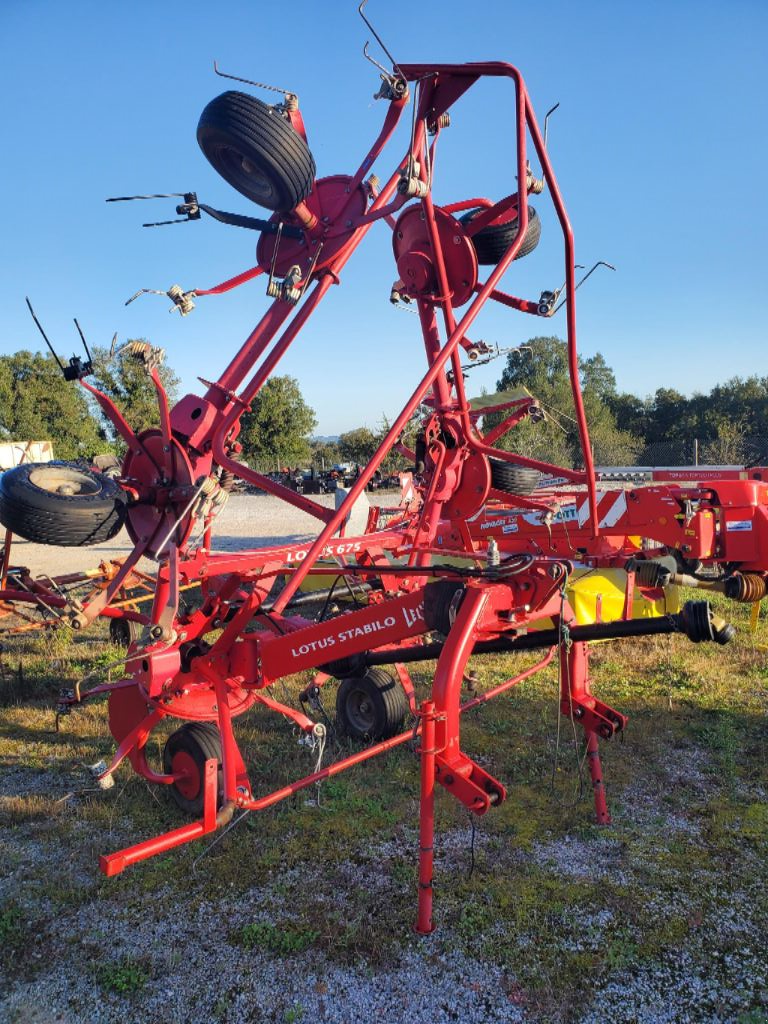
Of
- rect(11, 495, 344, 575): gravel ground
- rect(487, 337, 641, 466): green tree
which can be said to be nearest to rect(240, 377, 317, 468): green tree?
rect(487, 337, 641, 466): green tree

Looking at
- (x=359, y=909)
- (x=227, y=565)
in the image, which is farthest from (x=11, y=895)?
(x=227, y=565)

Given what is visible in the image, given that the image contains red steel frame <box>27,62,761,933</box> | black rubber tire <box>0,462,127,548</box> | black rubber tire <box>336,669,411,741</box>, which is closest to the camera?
red steel frame <box>27,62,761,933</box>

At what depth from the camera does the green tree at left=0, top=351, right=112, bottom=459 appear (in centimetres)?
4347

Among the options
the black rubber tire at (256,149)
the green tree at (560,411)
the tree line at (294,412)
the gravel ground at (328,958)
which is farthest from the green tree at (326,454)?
the gravel ground at (328,958)

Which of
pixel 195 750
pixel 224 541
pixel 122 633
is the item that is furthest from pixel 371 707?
pixel 224 541

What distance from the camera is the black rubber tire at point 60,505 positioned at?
4.21 m

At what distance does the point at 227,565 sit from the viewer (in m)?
4.77

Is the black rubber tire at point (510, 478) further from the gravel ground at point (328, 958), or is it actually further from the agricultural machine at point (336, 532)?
the gravel ground at point (328, 958)

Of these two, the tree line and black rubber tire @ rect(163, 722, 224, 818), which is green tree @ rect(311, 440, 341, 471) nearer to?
the tree line

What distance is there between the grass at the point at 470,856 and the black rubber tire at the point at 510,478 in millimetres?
2020

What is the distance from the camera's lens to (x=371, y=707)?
18.3ft

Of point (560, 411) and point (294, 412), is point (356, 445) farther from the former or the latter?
point (560, 411)

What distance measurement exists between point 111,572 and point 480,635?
547cm

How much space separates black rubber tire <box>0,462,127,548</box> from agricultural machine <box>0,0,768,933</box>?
0.01 metres
